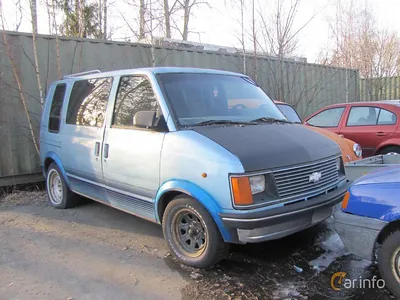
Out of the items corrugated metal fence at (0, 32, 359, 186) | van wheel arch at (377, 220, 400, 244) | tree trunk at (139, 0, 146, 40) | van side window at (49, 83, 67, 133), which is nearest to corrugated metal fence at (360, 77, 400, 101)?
corrugated metal fence at (0, 32, 359, 186)

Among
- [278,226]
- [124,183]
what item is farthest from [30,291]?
[278,226]

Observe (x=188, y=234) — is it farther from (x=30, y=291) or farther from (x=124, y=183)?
(x=30, y=291)

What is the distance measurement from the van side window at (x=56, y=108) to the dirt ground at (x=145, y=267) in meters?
1.51

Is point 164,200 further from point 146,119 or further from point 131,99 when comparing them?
point 131,99

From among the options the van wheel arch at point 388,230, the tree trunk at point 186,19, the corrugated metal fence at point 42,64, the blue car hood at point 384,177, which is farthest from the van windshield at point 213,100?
the tree trunk at point 186,19

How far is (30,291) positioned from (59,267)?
18.6 inches

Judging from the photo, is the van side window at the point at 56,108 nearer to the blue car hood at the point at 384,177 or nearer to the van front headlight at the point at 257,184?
the van front headlight at the point at 257,184

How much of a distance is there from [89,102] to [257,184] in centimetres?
284

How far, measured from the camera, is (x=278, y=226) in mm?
3400

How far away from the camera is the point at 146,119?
152 inches

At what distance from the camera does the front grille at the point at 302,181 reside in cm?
347

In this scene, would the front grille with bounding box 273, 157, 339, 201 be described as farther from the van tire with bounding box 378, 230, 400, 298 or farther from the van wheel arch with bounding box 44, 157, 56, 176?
the van wheel arch with bounding box 44, 157, 56, 176

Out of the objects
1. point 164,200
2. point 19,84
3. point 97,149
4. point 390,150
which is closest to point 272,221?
point 164,200

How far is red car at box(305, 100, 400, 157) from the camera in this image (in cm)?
704
